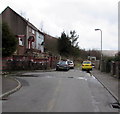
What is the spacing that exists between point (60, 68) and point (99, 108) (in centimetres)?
2316

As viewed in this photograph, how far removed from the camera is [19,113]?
660 centimetres

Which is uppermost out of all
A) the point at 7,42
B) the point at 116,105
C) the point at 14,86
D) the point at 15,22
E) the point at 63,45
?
the point at 15,22

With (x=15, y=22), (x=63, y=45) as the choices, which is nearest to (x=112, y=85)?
(x=15, y=22)

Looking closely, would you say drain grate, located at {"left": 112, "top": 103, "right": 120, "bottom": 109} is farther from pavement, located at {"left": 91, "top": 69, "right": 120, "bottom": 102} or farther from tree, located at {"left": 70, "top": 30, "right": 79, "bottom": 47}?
tree, located at {"left": 70, "top": 30, "right": 79, "bottom": 47}

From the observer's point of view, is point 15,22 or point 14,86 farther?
point 15,22

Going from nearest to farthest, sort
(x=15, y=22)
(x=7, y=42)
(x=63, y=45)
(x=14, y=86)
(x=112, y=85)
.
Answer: (x=14, y=86) → (x=112, y=85) → (x=7, y=42) → (x=15, y=22) → (x=63, y=45)

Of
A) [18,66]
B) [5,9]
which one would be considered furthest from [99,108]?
[5,9]

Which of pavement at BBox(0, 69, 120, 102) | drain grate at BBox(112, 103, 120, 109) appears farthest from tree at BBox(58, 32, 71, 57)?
drain grate at BBox(112, 103, 120, 109)

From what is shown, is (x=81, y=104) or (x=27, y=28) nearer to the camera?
(x=81, y=104)

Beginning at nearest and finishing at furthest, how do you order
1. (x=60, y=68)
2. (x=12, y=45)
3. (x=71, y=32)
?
(x=12, y=45)
(x=60, y=68)
(x=71, y=32)

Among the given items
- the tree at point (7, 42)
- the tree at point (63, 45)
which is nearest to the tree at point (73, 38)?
the tree at point (63, 45)

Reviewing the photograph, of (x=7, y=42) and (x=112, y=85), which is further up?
(x=7, y=42)

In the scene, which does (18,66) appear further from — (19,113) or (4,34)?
(19,113)

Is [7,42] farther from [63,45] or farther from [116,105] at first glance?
[63,45]
